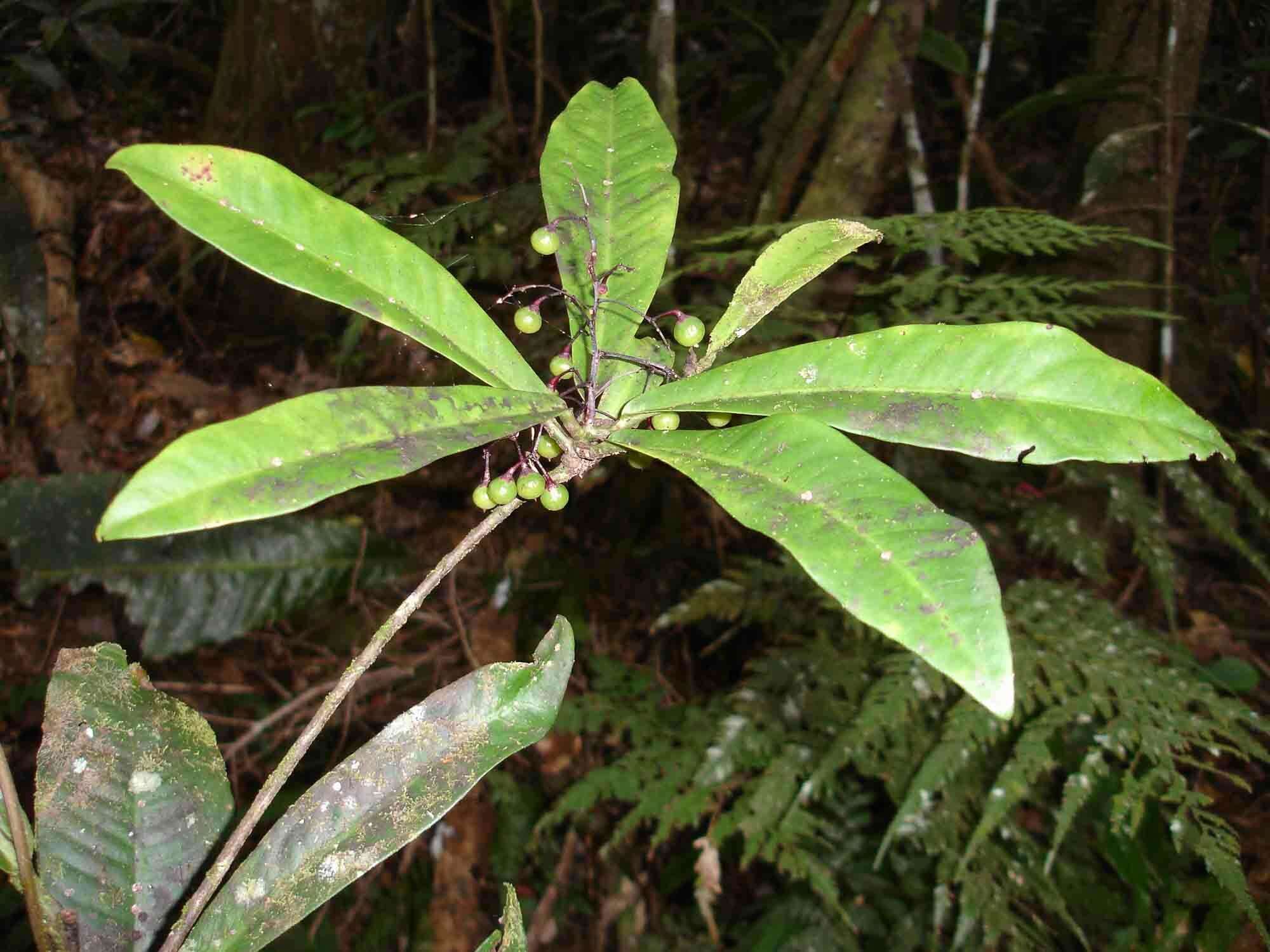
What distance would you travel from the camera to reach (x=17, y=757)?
2654 millimetres

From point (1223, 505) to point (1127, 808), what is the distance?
885 mm

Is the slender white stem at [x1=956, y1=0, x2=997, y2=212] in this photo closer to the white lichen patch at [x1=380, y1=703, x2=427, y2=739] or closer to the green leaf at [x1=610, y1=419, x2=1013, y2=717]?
the green leaf at [x1=610, y1=419, x2=1013, y2=717]

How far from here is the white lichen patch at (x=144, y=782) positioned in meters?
0.94

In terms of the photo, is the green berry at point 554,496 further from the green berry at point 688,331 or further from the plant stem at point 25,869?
the plant stem at point 25,869

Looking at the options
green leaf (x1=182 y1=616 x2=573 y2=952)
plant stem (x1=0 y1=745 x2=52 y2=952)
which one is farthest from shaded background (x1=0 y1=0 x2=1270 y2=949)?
plant stem (x1=0 y1=745 x2=52 y2=952)

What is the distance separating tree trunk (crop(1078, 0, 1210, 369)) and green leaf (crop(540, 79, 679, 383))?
171 cm

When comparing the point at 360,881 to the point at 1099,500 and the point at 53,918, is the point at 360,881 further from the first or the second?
the point at 1099,500

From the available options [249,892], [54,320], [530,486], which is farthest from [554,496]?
[54,320]

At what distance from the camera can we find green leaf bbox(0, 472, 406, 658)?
7.87 feet

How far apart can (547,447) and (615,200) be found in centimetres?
29

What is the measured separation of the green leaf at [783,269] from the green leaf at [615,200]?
9 cm

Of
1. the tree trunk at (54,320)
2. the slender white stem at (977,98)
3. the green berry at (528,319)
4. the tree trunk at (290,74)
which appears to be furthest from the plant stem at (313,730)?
the tree trunk at (290,74)

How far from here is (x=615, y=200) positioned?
0.97 meters

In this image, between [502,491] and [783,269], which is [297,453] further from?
[783,269]
